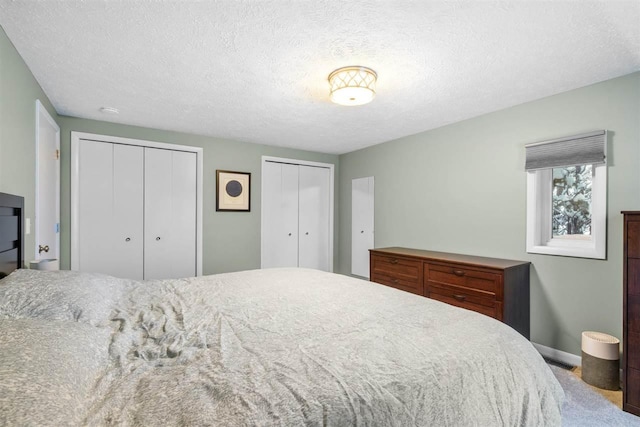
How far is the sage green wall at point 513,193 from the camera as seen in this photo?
233 cm

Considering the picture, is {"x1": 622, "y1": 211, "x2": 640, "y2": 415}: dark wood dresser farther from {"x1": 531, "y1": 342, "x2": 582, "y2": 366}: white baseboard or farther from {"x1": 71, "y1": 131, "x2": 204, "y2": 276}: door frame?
{"x1": 71, "y1": 131, "x2": 204, "y2": 276}: door frame

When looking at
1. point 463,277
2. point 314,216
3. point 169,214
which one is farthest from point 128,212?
point 463,277

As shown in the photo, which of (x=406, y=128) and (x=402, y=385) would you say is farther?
(x=406, y=128)

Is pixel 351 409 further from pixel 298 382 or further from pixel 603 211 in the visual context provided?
pixel 603 211

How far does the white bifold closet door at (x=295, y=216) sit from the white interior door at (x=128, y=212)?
5.36 ft

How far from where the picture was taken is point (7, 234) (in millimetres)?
1765

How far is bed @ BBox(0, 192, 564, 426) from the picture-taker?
0.78m

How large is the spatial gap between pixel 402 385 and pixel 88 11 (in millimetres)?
2306

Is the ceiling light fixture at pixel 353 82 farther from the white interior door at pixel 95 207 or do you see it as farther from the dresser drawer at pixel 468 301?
the white interior door at pixel 95 207

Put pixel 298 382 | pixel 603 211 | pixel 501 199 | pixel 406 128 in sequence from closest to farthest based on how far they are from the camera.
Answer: pixel 298 382 → pixel 603 211 → pixel 501 199 → pixel 406 128

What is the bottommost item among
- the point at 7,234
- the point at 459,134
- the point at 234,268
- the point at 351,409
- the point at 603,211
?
the point at 234,268

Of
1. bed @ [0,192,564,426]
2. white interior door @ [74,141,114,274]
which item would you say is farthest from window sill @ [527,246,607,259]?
white interior door @ [74,141,114,274]

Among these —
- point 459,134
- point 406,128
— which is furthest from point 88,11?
point 459,134

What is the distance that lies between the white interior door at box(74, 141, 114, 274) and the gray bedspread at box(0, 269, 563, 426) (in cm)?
227
